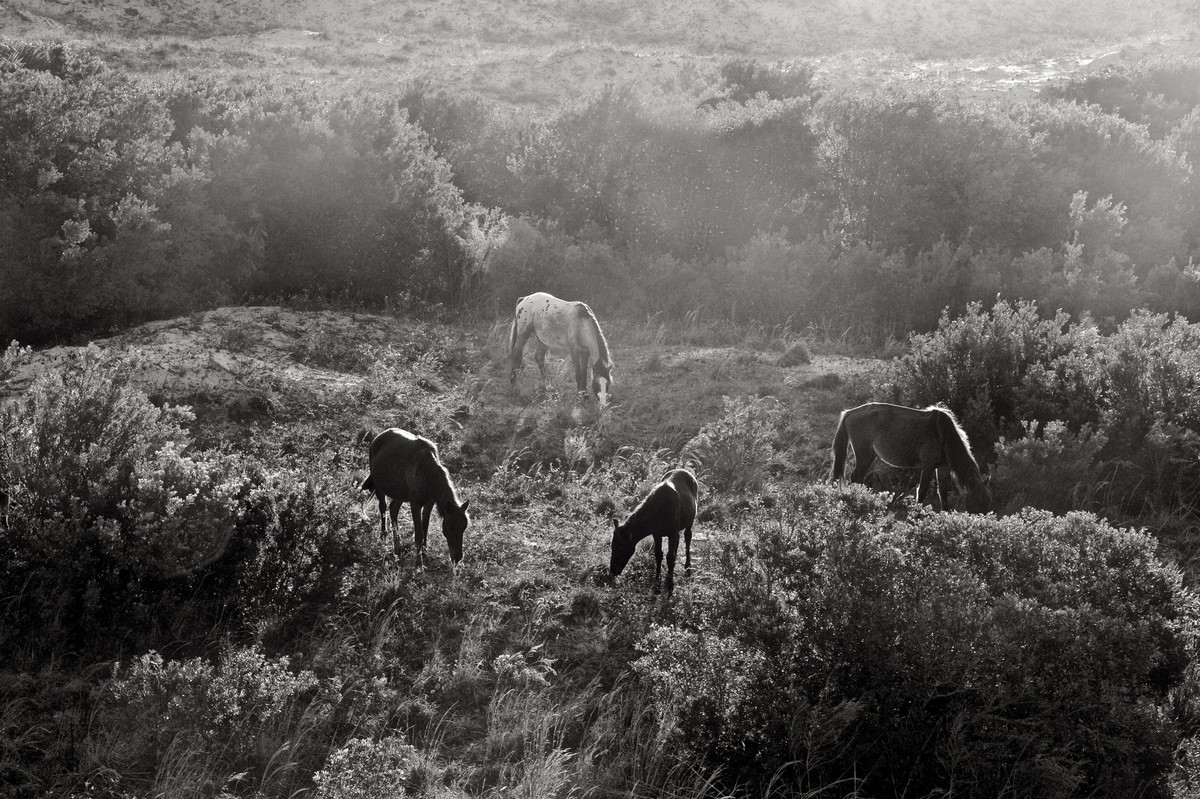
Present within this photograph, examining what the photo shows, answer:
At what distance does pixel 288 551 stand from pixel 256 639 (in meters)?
0.85

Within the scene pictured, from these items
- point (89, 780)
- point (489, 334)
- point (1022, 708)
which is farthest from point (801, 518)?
point (489, 334)

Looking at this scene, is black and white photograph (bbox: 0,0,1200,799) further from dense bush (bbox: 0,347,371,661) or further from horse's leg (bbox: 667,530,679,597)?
horse's leg (bbox: 667,530,679,597)

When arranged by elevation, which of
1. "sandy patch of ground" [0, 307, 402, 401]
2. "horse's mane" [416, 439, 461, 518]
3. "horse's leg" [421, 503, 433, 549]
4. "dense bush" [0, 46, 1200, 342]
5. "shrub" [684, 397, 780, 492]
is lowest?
"shrub" [684, 397, 780, 492]

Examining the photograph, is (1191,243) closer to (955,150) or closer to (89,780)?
(955,150)

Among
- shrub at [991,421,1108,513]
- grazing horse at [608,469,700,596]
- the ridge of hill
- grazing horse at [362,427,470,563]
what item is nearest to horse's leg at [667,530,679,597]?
grazing horse at [608,469,700,596]

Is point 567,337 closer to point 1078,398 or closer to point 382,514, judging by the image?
point 382,514

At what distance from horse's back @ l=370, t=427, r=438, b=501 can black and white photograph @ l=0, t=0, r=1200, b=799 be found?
0.03 m

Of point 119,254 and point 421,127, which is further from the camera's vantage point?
point 421,127

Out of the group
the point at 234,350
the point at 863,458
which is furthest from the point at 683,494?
the point at 234,350

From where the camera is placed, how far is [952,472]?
354 inches

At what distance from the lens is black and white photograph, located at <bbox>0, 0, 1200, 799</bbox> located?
5.30 m

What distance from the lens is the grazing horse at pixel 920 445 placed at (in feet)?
29.0

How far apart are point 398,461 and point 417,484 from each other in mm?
338

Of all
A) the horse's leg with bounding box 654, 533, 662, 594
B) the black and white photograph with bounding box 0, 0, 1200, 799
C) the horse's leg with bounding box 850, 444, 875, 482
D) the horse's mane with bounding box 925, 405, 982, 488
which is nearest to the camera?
the black and white photograph with bounding box 0, 0, 1200, 799
